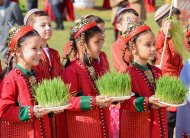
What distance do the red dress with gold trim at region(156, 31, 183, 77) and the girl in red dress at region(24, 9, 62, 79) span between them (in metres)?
1.36

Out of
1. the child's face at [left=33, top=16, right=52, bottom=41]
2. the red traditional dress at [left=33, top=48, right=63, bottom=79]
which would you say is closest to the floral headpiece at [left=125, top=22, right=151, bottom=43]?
the red traditional dress at [left=33, top=48, right=63, bottom=79]

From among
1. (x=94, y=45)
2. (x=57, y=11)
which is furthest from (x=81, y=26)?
(x=57, y=11)

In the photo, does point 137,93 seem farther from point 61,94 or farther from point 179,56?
point 179,56

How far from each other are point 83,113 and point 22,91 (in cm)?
61

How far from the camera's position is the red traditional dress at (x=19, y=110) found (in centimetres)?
464

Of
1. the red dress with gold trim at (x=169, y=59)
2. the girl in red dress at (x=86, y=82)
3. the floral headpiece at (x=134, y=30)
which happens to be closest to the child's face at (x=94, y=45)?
the girl in red dress at (x=86, y=82)

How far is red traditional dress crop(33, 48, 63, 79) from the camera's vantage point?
17.1ft

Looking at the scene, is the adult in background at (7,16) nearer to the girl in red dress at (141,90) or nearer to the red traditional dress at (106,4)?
the girl in red dress at (141,90)

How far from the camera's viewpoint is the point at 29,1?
1529cm

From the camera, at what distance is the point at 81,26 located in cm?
522

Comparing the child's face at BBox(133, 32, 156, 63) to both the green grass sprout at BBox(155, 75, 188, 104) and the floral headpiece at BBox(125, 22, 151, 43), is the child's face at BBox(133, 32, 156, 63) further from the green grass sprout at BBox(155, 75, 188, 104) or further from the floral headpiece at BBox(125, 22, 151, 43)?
the green grass sprout at BBox(155, 75, 188, 104)

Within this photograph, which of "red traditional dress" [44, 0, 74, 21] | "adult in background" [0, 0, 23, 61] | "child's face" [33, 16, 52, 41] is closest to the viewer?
"child's face" [33, 16, 52, 41]

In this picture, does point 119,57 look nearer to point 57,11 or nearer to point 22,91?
point 22,91

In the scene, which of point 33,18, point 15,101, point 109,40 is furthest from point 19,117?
point 109,40
